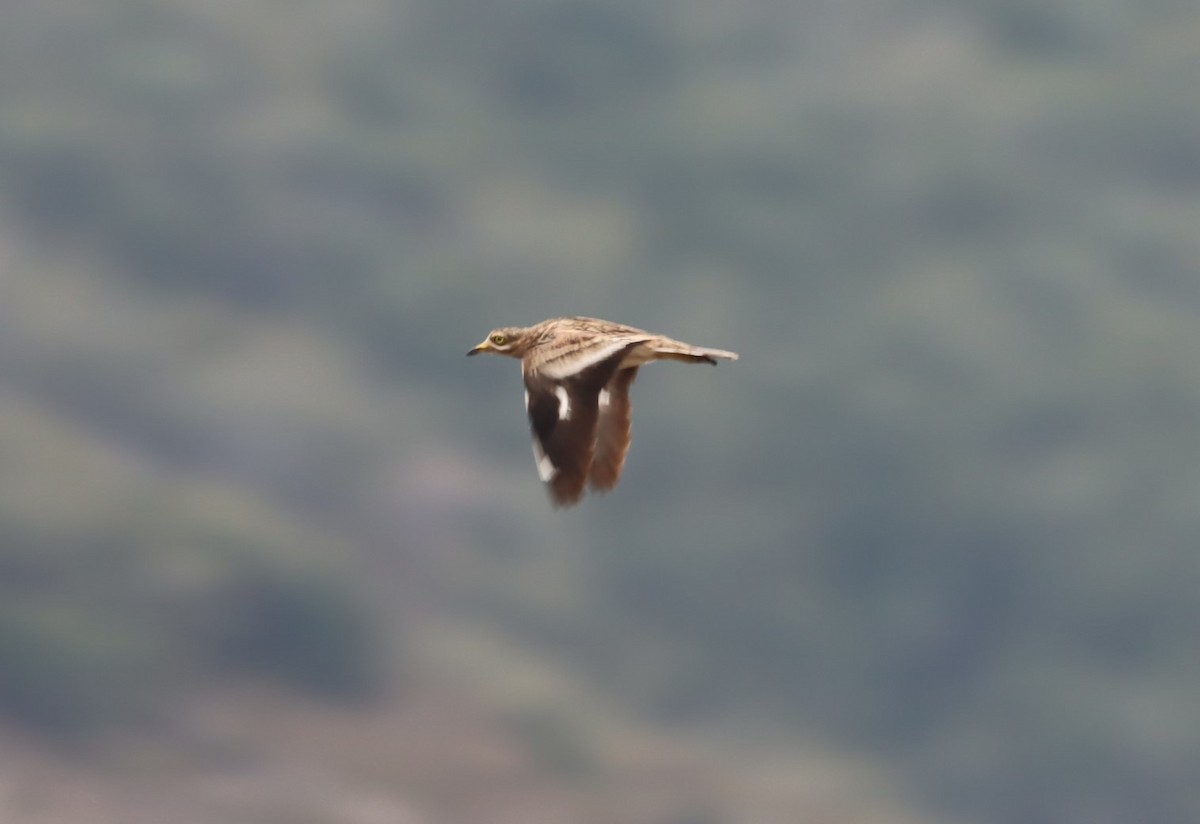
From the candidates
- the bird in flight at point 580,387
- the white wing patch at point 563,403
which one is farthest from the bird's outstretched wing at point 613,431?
the white wing patch at point 563,403

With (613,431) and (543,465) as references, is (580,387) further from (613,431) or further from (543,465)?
(613,431)

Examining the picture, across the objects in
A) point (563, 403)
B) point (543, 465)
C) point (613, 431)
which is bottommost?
point (543, 465)

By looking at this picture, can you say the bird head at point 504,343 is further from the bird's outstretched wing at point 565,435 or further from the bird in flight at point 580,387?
the bird's outstretched wing at point 565,435

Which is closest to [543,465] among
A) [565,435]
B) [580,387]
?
[565,435]

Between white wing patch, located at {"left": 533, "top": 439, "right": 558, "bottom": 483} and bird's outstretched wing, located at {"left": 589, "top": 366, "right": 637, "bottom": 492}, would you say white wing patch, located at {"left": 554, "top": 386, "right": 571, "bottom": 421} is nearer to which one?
white wing patch, located at {"left": 533, "top": 439, "right": 558, "bottom": 483}

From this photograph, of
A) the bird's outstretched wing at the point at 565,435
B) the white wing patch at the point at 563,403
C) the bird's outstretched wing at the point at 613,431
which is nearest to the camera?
the bird's outstretched wing at the point at 565,435

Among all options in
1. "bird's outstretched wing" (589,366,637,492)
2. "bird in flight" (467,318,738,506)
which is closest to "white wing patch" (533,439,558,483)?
"bird in flight" (467,318,738,506)
